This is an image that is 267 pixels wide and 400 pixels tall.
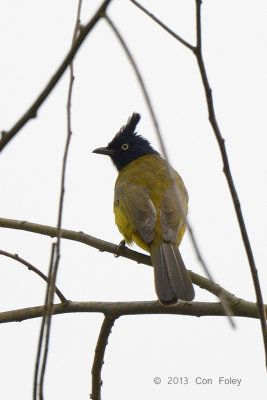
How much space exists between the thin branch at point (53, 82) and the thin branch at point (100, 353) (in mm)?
2289

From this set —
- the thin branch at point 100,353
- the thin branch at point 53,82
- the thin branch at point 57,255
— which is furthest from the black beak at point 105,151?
the thin branch at point 53,82

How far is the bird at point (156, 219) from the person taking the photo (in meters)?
4.40

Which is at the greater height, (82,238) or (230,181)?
(82,238)

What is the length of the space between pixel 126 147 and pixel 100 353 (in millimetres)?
4110

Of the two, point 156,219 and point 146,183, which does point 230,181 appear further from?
point 146,183

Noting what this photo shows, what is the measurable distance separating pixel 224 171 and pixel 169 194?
159 inches

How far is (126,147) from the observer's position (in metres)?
7.59

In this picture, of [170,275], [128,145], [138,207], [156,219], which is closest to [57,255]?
[170,275]

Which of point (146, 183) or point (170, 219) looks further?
point (146, 183)

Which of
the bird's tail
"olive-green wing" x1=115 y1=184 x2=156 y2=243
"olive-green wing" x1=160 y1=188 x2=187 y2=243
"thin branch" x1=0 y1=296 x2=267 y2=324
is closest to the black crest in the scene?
"olive-green wing" x1=115 y1=184 x2=156 y2=243

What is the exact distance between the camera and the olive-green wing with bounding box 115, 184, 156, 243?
5.26 meters

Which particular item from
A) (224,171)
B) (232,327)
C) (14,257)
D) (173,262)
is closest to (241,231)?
(224,171)

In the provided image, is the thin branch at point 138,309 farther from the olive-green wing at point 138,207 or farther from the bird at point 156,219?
the olive-green wing at point 138,207

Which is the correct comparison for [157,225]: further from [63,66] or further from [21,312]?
[63,66]
